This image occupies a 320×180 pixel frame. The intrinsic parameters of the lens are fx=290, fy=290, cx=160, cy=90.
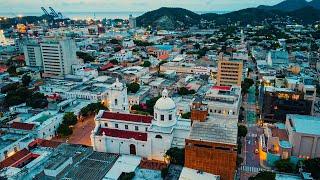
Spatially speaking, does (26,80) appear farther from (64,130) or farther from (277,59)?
(277,59)

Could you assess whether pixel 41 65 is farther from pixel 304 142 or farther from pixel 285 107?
pixel 304 142

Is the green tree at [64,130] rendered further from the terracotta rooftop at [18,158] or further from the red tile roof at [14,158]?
the red tile roof at [14,158]

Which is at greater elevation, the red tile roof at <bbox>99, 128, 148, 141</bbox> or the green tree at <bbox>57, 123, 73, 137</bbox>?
the red tile roof at <bbox>99, 128, 148, 141</bbox>

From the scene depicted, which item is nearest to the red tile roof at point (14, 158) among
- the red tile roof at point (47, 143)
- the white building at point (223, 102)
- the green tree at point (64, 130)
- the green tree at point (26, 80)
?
the red tile roof at point (47, 143)

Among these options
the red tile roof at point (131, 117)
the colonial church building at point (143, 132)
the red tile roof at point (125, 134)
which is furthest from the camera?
the red tile roof at point (131, 117)

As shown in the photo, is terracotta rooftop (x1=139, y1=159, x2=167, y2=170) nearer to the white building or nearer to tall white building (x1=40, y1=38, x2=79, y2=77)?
the white building

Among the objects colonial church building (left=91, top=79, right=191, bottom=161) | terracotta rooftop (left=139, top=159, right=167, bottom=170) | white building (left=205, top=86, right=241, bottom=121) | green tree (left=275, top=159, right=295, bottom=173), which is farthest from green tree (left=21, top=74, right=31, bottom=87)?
green tree (left=275, top=159, right=295, bottom=173)

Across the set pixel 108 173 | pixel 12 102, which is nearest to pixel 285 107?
pixel 108 173
